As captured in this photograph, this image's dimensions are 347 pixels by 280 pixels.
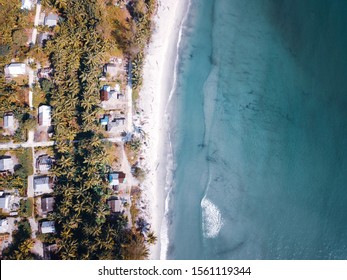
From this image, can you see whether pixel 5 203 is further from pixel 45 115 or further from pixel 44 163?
pixel 45 115

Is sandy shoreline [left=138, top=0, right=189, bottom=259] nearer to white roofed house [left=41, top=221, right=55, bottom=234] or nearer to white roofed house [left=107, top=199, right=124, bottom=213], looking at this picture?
white roofed house [left=107, top=199, right=124, bottom=213]

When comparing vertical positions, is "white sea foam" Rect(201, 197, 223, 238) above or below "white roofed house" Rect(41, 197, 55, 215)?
below

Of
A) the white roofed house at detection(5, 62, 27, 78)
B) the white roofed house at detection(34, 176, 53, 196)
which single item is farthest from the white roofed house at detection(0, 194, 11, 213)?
the white roofed house at detection(5, 62, 27, 78)

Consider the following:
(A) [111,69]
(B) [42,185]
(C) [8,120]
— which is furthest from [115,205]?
(A) [111,69]

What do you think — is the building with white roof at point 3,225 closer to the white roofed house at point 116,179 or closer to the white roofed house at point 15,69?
the white roofed house at point 116,179

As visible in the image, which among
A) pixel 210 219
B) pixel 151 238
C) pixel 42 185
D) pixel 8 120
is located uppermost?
pixel 8 120
